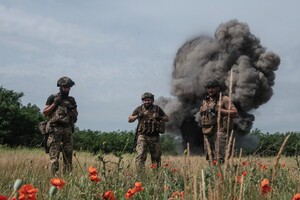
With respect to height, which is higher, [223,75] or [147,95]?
[223,75]

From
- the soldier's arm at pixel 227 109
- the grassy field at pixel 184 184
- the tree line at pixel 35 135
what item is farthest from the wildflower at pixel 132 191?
the tree line at pixel 35 135

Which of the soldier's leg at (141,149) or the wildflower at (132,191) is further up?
the soldier's leg at (141,149)

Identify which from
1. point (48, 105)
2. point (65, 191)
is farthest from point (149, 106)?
point (65, 191)

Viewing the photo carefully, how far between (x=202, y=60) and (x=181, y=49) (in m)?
3.82

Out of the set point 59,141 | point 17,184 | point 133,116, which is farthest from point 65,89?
point 17,184

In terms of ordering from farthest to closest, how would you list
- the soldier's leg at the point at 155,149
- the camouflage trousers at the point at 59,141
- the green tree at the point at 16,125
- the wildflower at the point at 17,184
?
the green tree at the point at 16,125, the soldier's leg at the point at 155,149, the camouflage trousers at the point at 59,141, the wildflower at the point at 17,184

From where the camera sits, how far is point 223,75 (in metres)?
33.1

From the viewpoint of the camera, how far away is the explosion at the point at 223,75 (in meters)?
32.2

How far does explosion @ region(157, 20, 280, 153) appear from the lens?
32188 mm

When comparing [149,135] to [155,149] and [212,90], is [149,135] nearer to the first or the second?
[155,149]

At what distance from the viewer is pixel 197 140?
119 feet

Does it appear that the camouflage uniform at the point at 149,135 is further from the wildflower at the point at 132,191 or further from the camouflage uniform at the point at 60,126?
the wildflower at the point at 132,191

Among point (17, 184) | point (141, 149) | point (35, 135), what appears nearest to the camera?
point (17, 184)

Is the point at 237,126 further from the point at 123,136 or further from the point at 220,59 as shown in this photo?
the point at 123,136
